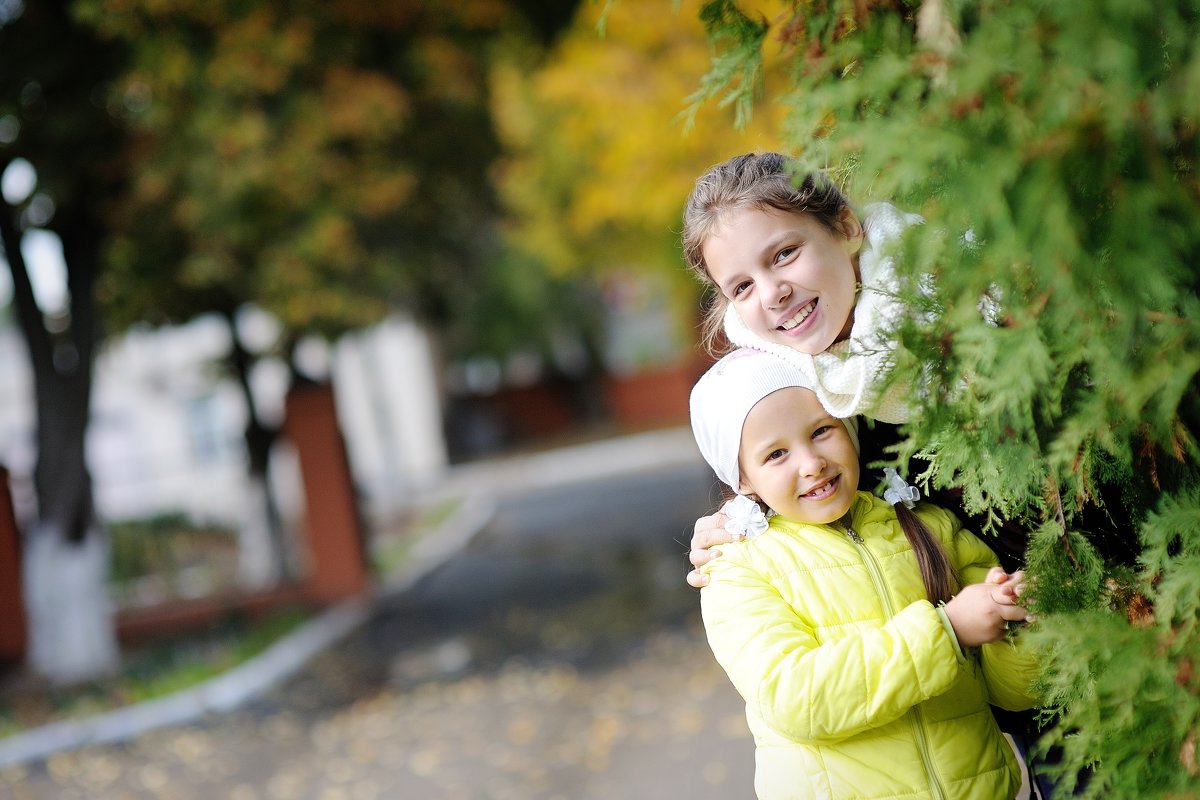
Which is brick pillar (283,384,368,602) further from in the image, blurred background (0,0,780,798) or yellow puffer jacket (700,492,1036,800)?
yellow puffer jacket (700,492,1036,800)

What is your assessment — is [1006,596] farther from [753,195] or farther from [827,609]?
[753,195]

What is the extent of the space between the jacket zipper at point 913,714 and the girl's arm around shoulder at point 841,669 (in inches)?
2.5

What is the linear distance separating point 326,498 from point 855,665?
506 inches

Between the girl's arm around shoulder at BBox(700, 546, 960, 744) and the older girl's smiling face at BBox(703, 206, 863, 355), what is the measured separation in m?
0.49

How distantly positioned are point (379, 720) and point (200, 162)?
5461 mm

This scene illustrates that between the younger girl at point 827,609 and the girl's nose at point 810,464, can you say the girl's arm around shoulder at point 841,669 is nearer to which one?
the younger girl at point 827,609

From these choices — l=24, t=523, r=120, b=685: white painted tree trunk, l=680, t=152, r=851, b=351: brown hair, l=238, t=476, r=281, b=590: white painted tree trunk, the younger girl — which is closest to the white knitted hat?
the younger girl

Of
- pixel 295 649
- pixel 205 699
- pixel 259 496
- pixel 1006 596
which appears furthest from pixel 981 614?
pixel 259 496

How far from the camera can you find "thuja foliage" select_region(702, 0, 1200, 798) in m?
1.30

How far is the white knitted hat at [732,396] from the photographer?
202 cm

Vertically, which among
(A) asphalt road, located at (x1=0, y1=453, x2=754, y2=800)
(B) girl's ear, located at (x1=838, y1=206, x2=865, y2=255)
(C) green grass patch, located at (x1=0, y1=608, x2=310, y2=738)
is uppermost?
(B) girl's ear, located at (x1=838, y1=206, x2=865, y2=255)

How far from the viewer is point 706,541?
2227 mm

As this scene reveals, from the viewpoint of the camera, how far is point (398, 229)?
15.0m

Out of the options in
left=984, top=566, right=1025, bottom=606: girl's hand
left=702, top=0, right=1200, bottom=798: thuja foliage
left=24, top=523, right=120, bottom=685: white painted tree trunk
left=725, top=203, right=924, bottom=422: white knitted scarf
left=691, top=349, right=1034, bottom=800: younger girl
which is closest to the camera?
left=702, top=0, right=1200, bottom=798: thuja foliage
